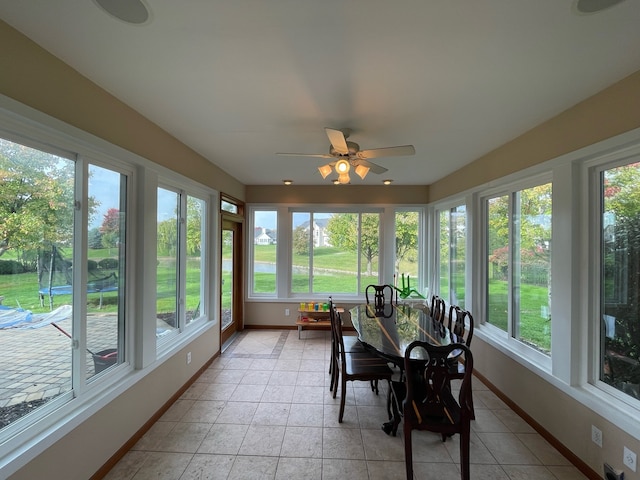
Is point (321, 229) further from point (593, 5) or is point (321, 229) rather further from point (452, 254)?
point (593, 5)

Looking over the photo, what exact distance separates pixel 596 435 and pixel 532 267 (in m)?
1.35

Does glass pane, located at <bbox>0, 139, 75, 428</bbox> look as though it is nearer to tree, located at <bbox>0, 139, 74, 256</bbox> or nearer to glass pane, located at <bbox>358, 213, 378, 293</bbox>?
tree, located at <bbox>0, 139, 74, 256</bbox>

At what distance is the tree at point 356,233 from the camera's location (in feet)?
17.6

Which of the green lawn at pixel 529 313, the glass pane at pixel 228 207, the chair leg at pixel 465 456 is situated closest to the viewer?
the chair leg at pixel 465 456

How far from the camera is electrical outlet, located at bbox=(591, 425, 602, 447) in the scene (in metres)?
1.89

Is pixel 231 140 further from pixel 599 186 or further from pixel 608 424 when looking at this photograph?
pixel 608 424

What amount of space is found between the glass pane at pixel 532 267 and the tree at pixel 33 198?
12.1 feet

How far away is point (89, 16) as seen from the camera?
1.27 m

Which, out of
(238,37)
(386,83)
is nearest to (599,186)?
(386,83)

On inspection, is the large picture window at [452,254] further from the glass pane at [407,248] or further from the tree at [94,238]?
the tree at [94,238]

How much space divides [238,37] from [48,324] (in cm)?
197

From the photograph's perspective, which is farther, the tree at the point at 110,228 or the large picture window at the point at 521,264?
the large picture window at the point at 521,264

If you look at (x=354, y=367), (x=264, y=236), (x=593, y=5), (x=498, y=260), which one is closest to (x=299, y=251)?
(x=264, y=236)

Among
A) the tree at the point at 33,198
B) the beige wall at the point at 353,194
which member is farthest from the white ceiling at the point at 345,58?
the beige wall at the point at 353,194
